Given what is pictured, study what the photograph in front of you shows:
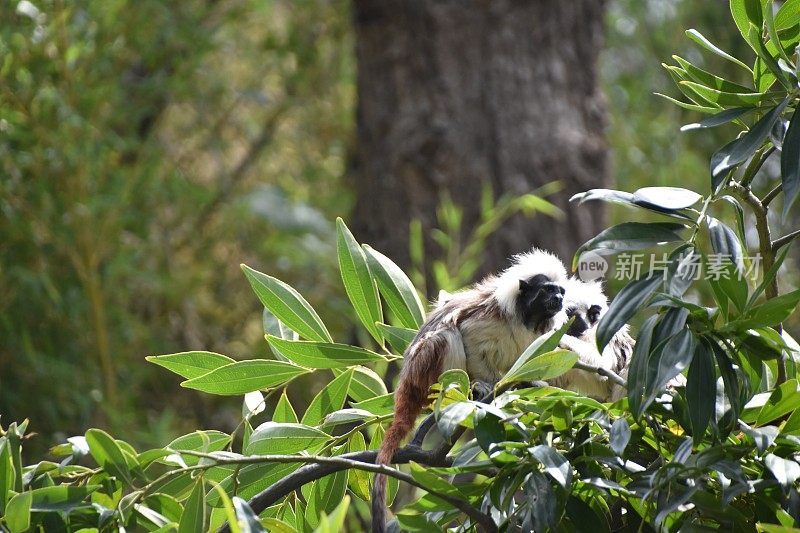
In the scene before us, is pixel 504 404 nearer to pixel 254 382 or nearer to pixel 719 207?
pixel 254 382

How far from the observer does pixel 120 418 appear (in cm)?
370

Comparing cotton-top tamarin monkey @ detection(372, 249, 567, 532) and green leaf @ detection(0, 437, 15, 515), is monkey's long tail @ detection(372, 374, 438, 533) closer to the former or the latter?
cotton-top tamarin monkey @ detection(372, 249, 567, 532)

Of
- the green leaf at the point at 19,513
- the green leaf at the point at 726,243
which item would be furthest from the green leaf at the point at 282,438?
the green leaf at the point at 726,243

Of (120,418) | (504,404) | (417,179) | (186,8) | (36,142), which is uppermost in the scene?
(186,8)

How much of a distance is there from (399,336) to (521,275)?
71cm

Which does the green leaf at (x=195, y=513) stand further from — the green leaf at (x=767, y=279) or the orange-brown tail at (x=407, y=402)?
the green leaf at (x=767, y=279)

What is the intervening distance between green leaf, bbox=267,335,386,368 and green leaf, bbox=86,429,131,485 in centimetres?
31

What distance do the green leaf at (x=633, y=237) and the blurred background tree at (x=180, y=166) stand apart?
2.53 meters

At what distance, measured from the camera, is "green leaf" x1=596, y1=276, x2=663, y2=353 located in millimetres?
1171

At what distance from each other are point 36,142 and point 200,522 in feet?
8.34

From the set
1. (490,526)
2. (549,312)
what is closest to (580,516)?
(490,526)

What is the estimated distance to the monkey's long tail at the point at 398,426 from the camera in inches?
55.1

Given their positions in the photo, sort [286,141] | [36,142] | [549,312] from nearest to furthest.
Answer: [549,312], [36,142], [286,141]

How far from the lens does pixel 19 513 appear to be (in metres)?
1.25
